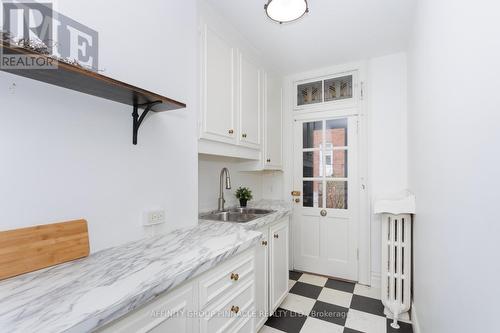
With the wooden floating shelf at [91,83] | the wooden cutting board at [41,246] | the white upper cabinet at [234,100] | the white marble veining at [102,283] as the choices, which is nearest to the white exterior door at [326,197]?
the white upper cabinet at [234,100]

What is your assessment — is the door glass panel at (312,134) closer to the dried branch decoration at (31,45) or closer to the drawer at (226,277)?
the drawer at (226,277)

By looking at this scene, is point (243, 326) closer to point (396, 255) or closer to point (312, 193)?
point (396, 255)

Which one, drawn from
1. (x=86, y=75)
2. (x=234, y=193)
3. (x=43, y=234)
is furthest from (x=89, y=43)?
(x=234, y=193)

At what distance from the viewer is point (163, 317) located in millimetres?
818

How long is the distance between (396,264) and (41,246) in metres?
2.41

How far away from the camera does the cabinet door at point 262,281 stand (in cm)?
175

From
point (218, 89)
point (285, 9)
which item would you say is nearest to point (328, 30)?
point (285, 9)

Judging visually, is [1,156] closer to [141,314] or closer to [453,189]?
[141,314]

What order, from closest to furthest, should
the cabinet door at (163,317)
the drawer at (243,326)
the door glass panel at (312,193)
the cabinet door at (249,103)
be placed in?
1. the cabinet door at (163,317)
2. the drawer at (243,326)
3. the cabinet door at (249,103)
4. the door glass panel at (312,193)

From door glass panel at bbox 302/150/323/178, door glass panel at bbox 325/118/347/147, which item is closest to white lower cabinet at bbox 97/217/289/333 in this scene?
door glass panel at bbox 302/150/323/178

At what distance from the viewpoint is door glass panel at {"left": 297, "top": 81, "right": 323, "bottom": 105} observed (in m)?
2.90

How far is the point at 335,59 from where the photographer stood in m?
2.61

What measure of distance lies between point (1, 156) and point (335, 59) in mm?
2793

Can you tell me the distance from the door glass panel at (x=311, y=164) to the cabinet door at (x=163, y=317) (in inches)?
87.5
